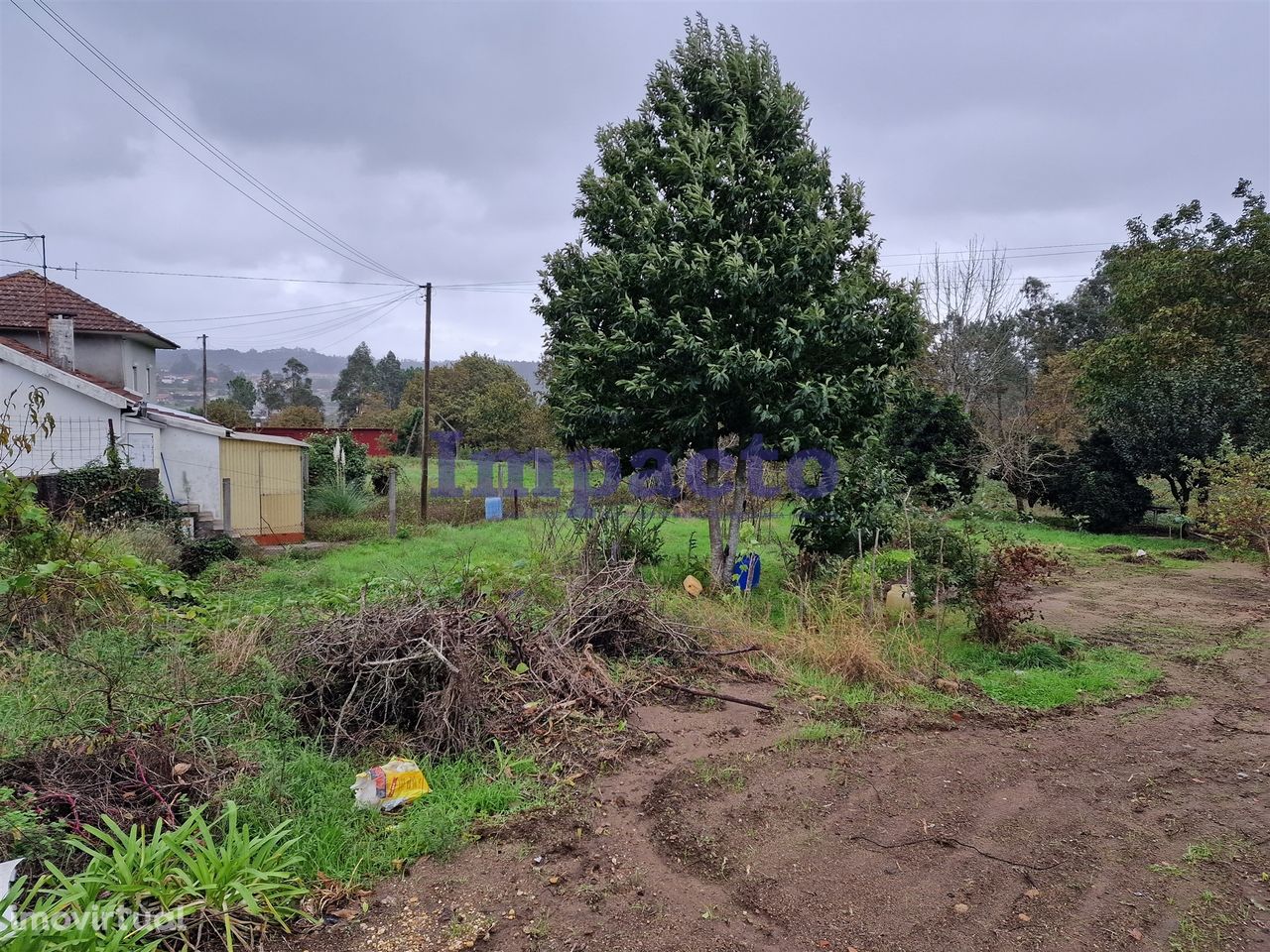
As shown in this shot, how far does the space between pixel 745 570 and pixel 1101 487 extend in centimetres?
→ 1134

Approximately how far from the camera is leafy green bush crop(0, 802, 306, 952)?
2438 millimetres

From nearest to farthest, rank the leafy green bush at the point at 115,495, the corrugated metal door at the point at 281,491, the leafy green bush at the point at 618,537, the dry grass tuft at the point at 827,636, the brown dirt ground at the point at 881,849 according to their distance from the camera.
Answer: the brown dirt ground at the point at 881,849 < the dry grass tuft at the point at 827,636 < the leafy green bush at the point at 618,537 < the leafy green bush at the point at 115,495 < the corrugated metal door at the point at 281,491

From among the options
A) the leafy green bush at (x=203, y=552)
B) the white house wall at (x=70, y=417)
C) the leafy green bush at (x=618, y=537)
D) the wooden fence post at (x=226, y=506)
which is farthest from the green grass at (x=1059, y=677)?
the white house wall at (x=70, y=417)

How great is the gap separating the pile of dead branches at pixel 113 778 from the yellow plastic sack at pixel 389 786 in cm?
65

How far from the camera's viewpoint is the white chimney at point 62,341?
14.1m

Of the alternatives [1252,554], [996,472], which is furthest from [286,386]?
[1252,554]

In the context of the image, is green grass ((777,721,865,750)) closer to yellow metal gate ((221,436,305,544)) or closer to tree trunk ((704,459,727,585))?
tree trunk ((704,459,727,585))

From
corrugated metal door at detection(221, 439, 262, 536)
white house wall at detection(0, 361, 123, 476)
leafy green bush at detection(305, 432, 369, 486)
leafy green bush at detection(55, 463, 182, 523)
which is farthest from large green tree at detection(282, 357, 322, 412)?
leafy green bush at detection(55, 463, 182, 523)

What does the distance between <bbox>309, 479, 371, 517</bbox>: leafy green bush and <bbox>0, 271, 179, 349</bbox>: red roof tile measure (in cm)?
632

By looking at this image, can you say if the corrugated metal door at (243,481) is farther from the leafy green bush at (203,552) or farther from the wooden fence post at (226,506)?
the leafy green bush at (203,552)

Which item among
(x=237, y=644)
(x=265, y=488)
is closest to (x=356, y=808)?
(x=237, y=644)

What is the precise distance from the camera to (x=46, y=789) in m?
3.11

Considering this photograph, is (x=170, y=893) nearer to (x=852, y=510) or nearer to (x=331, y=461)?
(x=852, y=510)

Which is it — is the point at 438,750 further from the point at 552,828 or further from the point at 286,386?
the point at 286,386
